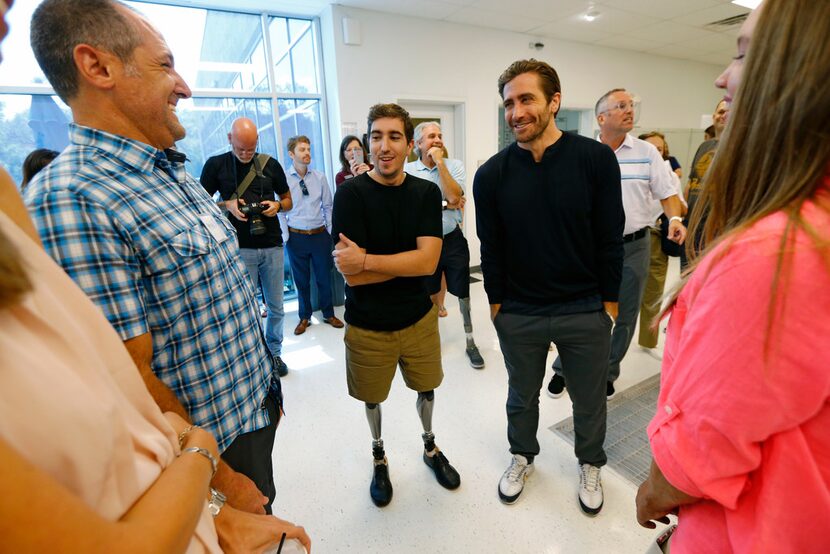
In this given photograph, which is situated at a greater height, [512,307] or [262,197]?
[262,197]

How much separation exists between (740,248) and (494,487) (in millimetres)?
1625

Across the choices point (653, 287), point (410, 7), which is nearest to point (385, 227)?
point (653, 287)

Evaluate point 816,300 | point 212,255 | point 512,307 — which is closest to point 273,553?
point 212,255

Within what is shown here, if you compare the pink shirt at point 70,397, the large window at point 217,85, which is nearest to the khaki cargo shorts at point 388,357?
the pink shirt at point 70,397

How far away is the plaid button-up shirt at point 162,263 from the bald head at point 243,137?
71.6 inches

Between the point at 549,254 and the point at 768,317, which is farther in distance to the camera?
the point at 549,254

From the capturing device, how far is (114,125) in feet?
2.92

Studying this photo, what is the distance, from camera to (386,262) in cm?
147

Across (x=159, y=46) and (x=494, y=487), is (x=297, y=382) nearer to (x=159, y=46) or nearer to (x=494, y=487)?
(x=494, y=487)

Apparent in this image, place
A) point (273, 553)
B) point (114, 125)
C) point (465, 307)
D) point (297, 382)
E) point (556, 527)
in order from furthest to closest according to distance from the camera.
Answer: point (465, 307) < point (297, 382) < point (556, 527) < point (114, 125) < point (273, 553)

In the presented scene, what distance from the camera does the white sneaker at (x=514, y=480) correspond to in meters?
1.69

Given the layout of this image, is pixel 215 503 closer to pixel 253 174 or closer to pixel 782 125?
pixel 782 125

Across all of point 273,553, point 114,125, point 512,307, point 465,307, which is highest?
point 114,125

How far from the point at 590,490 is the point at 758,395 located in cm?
140
